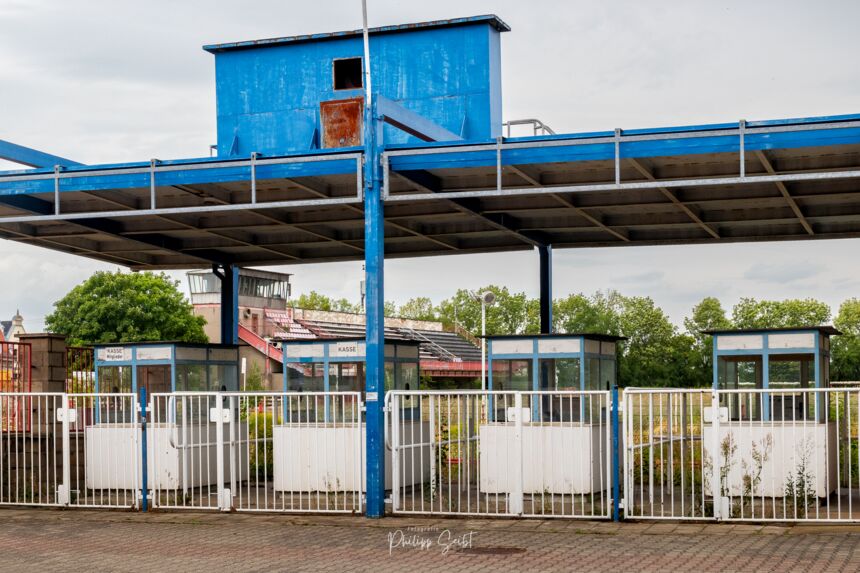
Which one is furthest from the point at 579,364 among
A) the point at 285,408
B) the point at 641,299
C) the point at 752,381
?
the point at 641,299

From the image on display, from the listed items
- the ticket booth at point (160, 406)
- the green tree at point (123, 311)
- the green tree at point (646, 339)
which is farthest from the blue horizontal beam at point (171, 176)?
the green tree at point (123, 311)

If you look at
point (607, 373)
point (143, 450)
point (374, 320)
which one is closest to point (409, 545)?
point (374, 320)

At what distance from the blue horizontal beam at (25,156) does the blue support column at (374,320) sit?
621cm

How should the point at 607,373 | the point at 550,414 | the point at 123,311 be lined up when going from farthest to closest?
Result: the point at 123,311 < the point at 607,373 < the point at 550,414

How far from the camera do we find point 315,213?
72.2 feet

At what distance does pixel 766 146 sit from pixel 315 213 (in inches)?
353

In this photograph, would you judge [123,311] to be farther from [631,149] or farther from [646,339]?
[631,149]

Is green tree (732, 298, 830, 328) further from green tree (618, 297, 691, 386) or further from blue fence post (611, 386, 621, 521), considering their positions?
blue fence post (611, 386, 621, 521)

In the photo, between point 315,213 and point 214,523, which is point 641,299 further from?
point 214,523

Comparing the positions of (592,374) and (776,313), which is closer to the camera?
(592,374)

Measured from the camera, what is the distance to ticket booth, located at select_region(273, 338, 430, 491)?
63.3 ft

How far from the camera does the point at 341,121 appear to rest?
71.7 ft

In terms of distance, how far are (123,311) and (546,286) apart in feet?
175
